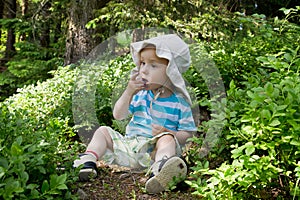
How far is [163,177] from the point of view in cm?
264

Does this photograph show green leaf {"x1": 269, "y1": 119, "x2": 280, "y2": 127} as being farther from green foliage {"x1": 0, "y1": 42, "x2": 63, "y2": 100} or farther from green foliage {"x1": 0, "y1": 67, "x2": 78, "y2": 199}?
green foliage {"x1": 0, "y1": 42, "x2": 63, "y2": 100}

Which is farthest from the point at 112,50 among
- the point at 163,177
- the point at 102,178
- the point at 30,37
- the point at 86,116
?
the point at 30,37

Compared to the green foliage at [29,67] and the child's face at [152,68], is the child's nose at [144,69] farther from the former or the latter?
the green foliage at [29,67]

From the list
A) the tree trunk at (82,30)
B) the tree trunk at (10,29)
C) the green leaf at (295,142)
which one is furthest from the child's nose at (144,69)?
the tree trunk at (10,29)

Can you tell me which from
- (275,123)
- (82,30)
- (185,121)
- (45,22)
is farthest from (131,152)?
(45,22)

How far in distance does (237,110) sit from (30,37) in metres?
10.6

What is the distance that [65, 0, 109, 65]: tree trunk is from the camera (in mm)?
6492

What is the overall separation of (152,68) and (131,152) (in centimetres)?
67

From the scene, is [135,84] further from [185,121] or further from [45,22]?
[45,22]

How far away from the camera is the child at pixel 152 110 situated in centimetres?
313

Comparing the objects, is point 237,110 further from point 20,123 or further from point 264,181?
point 20,123

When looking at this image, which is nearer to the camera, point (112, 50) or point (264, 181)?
point (264, 181)

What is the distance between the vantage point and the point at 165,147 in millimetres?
2936

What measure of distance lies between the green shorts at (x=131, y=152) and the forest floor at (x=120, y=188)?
0.29ft
